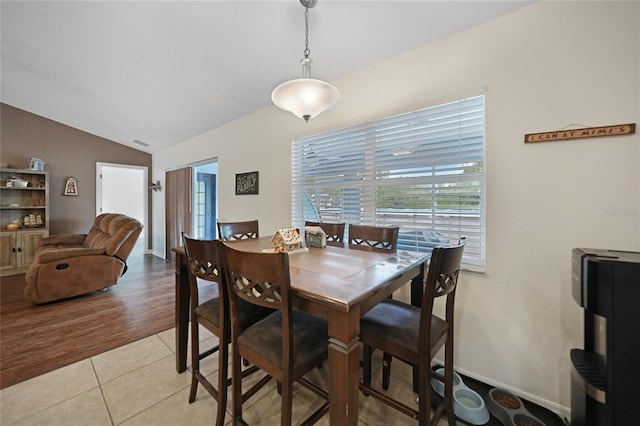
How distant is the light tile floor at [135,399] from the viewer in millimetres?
1395

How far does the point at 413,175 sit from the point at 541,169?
81 cm

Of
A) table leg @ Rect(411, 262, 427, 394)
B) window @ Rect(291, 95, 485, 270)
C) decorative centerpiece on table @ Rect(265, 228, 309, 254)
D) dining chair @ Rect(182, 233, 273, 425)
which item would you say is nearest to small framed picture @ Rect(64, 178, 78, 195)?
window @ Rect(291, 95, 485, 270)

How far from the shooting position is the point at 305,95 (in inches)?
57.2

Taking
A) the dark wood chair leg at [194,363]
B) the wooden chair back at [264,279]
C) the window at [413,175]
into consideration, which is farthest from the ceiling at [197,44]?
the dark wood chair leg at [194,363]

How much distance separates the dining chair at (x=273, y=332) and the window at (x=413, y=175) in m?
1.26

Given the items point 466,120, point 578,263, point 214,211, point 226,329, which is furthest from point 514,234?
point 214,211

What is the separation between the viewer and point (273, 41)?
2.07 metres

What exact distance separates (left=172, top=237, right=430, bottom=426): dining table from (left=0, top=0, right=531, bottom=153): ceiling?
1.70 meters

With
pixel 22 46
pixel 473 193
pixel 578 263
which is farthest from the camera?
pixel 22 46

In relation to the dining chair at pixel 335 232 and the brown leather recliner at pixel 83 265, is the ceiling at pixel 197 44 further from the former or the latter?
the brown leather recliner at pixel 83 265

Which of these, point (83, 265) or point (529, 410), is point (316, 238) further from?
point (83, 265)

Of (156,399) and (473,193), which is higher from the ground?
(473,193)

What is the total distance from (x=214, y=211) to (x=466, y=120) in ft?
17.5

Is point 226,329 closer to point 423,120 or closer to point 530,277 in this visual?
point 530,277
